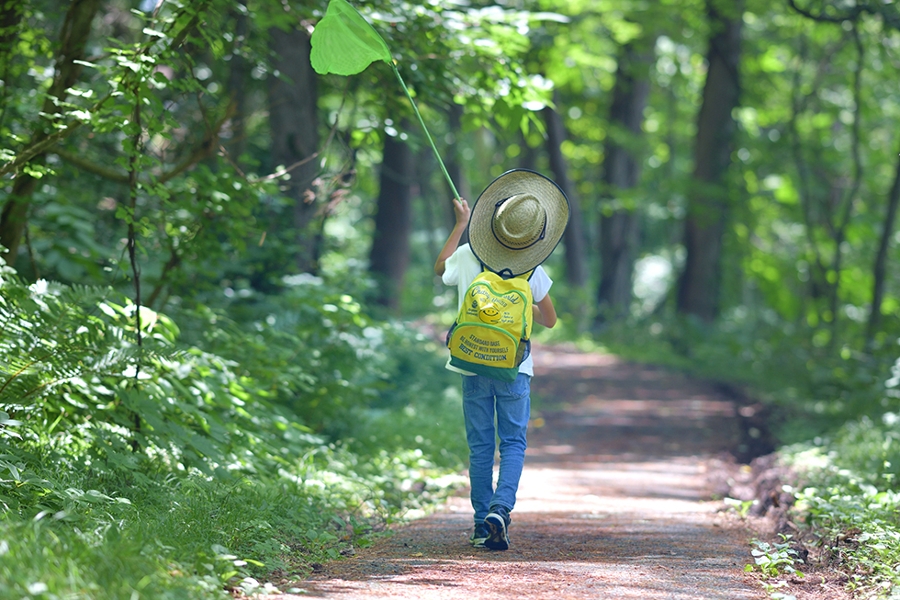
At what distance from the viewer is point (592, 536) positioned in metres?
5.86

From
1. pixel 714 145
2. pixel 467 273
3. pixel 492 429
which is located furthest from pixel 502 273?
pixel 714 145

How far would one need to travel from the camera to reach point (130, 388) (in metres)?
6.01

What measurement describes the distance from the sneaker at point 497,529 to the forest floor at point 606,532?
3.3 inches

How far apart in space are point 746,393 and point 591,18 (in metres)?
9.67

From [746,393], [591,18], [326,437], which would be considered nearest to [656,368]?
[746,393]

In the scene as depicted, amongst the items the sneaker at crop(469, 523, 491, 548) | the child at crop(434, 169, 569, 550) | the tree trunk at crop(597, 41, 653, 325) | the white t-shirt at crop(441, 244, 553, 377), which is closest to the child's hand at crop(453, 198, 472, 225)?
the child at crop(434, 169, 569, 550)

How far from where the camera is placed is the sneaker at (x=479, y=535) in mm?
5379

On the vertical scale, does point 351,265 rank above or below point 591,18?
below

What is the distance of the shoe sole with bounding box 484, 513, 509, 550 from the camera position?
17.1 ft

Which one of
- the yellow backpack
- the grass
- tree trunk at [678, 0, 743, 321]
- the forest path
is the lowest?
the forest path

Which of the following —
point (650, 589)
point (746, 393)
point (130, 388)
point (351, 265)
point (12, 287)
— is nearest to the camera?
point (650, 589)

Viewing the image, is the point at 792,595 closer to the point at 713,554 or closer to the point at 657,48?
the point at 713,554

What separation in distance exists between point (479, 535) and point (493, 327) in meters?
1.28

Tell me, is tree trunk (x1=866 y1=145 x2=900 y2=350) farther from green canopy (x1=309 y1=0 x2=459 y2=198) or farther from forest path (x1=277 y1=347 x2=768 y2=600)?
green canopy (x1=309 y1=0 x2=459 y2=198)
